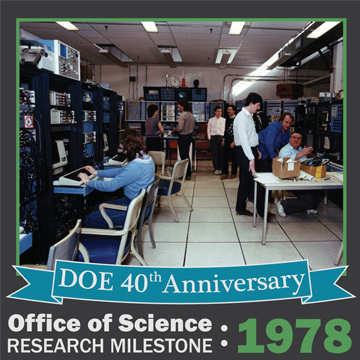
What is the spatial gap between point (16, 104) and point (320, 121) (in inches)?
182

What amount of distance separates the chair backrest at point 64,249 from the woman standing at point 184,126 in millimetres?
4893

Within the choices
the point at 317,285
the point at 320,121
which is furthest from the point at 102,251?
the point at 320,121

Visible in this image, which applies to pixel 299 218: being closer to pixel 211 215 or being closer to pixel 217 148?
pixel 211 215

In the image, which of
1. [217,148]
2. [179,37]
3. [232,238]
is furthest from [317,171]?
[179,37]

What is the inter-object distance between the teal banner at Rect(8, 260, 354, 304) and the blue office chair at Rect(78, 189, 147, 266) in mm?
333

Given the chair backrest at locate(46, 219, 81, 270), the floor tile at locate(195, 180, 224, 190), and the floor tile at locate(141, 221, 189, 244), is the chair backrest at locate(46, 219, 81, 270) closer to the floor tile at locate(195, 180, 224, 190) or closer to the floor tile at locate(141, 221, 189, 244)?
the floor tile at locate(141, 221, 189, 244)

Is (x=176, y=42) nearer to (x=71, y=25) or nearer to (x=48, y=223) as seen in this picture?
(x=71, y=25)

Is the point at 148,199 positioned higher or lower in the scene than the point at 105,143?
lower

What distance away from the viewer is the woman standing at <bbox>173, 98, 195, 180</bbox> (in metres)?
6.43

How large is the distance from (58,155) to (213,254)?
1811mm

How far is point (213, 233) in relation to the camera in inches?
148

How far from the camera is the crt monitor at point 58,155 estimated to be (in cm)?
337

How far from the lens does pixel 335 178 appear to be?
361cm

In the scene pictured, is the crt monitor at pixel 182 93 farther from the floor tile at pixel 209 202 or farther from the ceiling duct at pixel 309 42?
the floor tile at pixel 209 202
